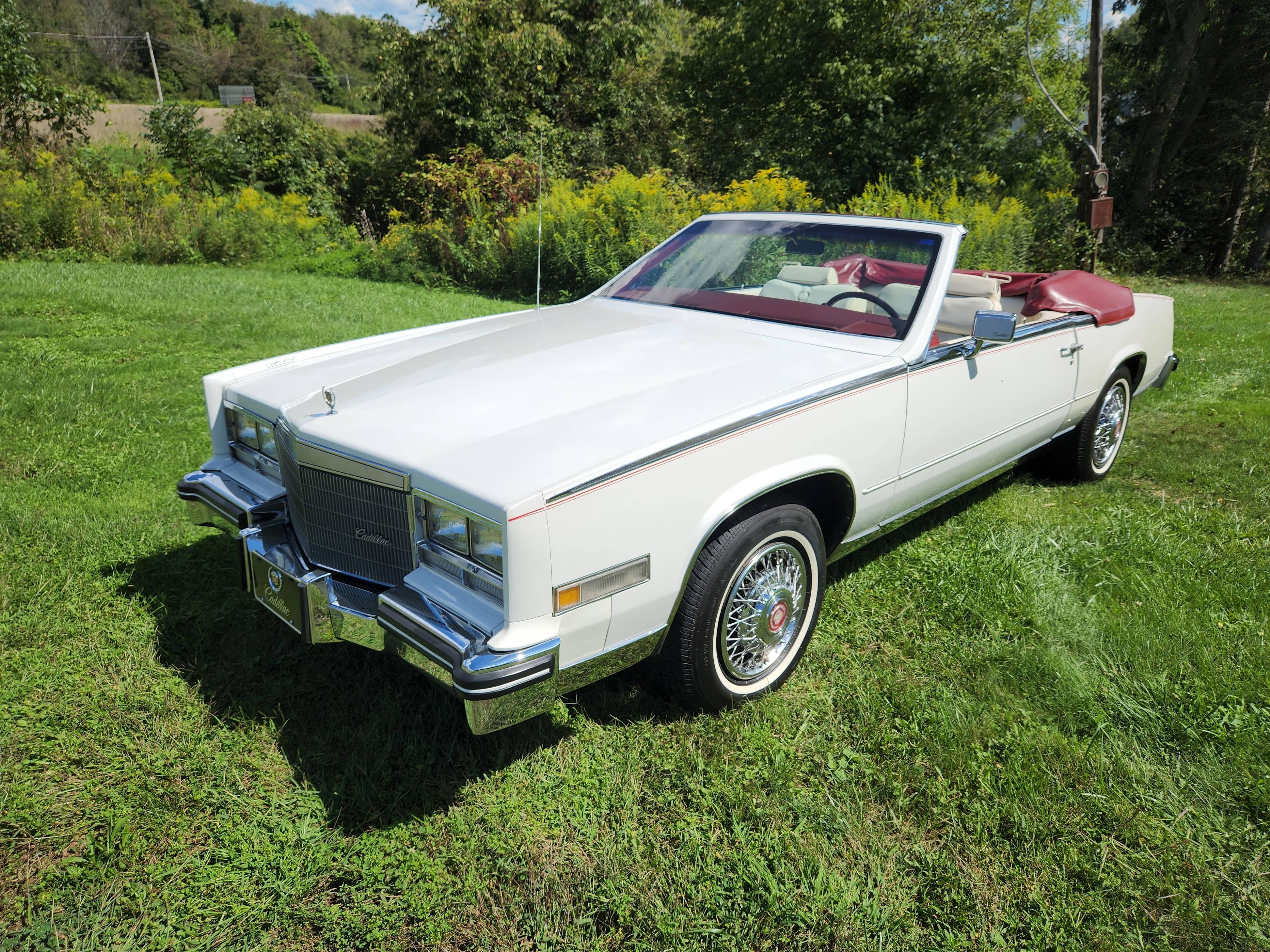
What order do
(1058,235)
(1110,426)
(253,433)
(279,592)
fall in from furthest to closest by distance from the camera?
(1058,235), (1110,426), (253,433), (279,592)

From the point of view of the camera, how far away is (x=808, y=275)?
3.67m

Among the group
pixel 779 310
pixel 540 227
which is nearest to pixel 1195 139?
pixel 779 310

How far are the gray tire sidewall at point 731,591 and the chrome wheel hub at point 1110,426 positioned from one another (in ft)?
8.38

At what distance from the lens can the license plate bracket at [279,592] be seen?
93.6 inches

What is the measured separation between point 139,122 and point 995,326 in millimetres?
36121

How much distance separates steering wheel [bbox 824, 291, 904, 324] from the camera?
3273mm

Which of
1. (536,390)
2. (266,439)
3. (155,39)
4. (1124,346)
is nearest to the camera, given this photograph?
(536,390)

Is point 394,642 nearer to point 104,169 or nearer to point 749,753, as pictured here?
point 749,753

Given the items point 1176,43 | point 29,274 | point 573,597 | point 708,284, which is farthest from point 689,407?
point 1176,43

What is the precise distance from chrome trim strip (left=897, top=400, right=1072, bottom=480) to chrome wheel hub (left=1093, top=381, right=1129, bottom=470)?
0.57 metres

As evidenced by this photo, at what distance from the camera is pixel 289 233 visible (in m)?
13.7

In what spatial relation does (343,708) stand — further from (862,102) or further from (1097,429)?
(862,102)

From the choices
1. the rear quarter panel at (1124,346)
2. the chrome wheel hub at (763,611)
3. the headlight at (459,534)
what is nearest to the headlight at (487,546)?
the headlight at (459,534)

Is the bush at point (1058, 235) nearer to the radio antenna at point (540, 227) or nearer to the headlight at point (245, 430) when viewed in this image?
the radio antenna at point (540, 227)
